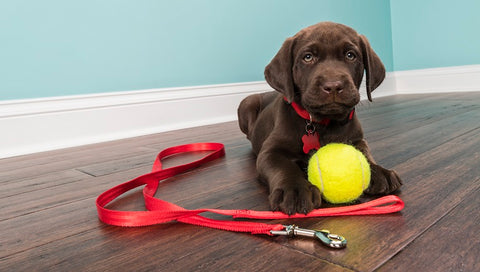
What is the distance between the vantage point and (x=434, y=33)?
6160mm

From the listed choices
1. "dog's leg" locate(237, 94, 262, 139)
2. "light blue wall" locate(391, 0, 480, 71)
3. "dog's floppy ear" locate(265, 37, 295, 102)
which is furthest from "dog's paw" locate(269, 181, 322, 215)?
"light blue wall" locate(391, 0, 480, 71)

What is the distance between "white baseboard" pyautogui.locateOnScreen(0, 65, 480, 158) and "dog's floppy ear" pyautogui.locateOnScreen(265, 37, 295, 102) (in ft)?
8.41

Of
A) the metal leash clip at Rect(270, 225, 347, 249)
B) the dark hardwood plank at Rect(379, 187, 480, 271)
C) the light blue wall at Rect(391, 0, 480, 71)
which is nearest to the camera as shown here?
the dark hardwood plank at Rect(379, 187, 480, 271)

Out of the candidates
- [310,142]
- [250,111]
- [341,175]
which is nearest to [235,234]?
[341,175]

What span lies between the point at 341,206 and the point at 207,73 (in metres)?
3.49

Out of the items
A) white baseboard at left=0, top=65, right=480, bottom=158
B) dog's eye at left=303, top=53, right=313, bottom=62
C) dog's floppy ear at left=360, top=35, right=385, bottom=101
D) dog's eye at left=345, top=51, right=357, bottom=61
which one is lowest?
white baseboard at left=0, top=65, right=480, bottom=158

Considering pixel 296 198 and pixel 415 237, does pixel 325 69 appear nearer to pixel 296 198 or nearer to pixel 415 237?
pixel 296 198

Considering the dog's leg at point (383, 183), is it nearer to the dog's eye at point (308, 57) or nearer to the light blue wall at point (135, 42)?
the dog's eye at point (308, 57)

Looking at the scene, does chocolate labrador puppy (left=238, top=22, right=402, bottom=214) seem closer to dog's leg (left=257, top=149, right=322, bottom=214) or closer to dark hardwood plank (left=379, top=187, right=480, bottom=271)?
dog's leg (left=257, top=149, right=322, bottom=214)

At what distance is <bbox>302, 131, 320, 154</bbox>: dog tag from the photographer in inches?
62.1

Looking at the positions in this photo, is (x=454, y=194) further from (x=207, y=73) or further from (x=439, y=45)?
(x=439, y=45)

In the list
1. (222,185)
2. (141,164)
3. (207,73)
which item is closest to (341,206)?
(222,185)

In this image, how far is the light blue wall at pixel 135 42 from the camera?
10.8 ft

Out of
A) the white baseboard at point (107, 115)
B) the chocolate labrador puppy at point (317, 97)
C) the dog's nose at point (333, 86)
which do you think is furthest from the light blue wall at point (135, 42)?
the dog's nose at point (333, 86)
